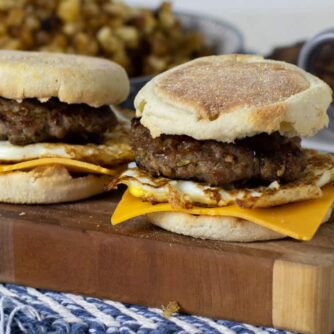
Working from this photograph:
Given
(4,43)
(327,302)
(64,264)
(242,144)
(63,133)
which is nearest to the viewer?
(327,302)

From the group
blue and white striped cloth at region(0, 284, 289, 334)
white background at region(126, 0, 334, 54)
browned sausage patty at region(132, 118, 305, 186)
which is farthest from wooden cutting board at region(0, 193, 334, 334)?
white background at region(126, 0, 334, 54)

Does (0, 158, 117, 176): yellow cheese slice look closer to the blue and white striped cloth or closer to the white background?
the blue and white striped cloth

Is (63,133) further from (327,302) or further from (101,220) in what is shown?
(327,302)

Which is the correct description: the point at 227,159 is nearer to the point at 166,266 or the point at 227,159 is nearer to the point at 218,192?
the point at 218,192

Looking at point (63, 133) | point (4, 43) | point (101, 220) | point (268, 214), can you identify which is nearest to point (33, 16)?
point (4, 43)

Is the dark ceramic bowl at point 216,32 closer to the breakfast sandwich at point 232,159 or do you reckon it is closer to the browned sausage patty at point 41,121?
the browned sausage patty at point 41,121
